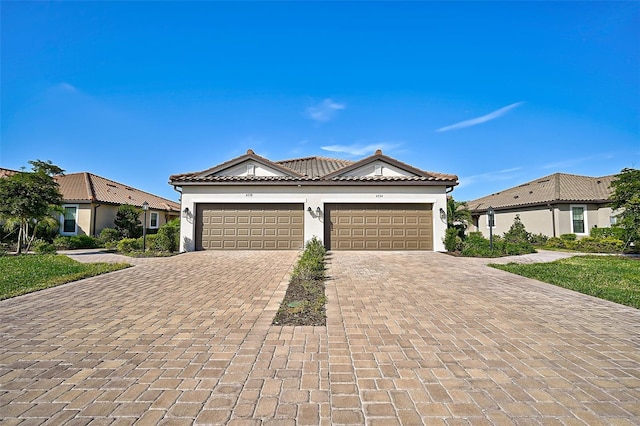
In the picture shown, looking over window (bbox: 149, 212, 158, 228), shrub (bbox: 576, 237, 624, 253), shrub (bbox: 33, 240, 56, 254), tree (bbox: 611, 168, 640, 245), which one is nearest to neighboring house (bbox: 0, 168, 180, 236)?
window (bbox: 149, 212, 158, 228)

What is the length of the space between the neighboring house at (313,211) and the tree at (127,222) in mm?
7262

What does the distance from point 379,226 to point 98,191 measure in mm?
18229

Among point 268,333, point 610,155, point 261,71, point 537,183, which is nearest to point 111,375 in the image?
point 268,333

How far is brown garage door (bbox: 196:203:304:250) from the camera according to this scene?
1288cm

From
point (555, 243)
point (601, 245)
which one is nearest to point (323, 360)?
point (601, 245)

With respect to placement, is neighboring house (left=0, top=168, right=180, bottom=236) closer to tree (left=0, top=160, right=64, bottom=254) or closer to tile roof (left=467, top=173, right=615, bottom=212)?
tree (left=0, top=160, right=64, bottom=254)

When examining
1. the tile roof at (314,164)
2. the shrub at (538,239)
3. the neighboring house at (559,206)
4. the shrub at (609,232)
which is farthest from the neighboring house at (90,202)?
the shrub at (609,232)

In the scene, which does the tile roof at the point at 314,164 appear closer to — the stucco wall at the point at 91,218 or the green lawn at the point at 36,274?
the green lawn at the point at 36,274

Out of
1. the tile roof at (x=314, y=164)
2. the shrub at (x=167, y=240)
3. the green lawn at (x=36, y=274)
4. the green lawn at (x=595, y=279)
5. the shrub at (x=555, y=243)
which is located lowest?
the green lawn at (x=595, y=279)

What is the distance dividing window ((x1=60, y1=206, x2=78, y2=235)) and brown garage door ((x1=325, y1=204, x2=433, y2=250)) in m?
15.2

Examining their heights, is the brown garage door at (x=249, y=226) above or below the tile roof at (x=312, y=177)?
below

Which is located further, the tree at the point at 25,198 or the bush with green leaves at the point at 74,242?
the bush with green leaves at the point at 74,242

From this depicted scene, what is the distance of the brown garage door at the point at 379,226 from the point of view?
12891 mm

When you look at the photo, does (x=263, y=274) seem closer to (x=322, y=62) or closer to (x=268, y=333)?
(x=268, y=333)
